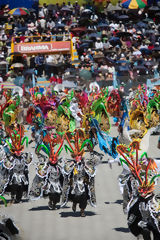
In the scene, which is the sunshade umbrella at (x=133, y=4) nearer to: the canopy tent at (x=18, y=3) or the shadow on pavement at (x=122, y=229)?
the canopy tent at (x=18, y=3)

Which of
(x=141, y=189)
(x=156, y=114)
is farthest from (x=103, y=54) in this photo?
(x=141, y=189)

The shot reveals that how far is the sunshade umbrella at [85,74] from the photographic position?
3309cm

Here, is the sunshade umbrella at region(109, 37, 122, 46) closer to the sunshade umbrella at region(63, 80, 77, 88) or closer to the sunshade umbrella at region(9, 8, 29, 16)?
the sunshade umbrella at region(63, 80, 77, 88)

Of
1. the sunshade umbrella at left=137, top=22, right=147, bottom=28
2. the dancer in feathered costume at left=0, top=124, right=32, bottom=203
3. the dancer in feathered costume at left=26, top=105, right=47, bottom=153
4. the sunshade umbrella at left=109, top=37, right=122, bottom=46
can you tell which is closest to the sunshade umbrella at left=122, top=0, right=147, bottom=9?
the sunshade umbrella at left=137, top=22, right=147, bottom=28

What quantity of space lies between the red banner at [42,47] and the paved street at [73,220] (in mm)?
20179

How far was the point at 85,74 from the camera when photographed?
3319 cm

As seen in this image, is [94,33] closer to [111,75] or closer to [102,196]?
[111,75]

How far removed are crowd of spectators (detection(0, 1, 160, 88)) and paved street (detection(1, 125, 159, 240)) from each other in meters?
16.9

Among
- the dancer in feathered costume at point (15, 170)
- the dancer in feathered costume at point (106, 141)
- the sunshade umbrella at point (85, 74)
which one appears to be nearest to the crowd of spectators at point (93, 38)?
the sunshade umbrella at point (85, 74)

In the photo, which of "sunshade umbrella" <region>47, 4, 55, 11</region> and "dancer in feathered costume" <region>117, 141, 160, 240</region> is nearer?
"dancer in feathered costume" <region>117, 141, 160, 240</region>

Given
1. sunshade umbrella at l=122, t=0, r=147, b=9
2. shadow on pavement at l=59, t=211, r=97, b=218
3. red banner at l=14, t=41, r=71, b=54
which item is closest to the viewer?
shadow on pavement at l=59, t=211, r=97, b=218

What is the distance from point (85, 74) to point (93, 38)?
5195 mm

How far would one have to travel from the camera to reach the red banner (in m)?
36.6

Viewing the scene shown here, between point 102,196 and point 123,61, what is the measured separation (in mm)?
18212
